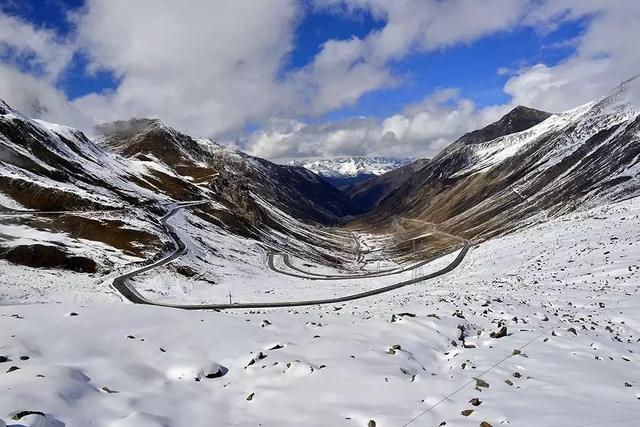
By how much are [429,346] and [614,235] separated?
4407 cm

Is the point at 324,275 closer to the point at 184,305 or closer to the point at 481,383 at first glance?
the point at 184,305

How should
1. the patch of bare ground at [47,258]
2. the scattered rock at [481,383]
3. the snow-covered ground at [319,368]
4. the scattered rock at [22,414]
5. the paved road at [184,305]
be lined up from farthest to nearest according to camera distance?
the patch of bare ground at [47,258] → the paved road at [184,305] → the scattered rock at [481,383] → the snow-covered ground at [319,368] → the scattered rock at [22,414]

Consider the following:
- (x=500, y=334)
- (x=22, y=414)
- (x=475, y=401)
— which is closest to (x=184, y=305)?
(x=500, y=334)

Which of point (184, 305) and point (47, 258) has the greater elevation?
point (47, 258)

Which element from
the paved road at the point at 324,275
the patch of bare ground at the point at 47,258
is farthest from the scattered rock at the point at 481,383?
the paved road at the point at 324,275

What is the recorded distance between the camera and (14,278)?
5703 cm

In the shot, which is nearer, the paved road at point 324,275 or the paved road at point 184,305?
the paved road at point 184,305

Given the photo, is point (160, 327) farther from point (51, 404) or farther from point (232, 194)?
point (232, 194)

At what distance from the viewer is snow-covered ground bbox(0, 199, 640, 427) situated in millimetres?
10727

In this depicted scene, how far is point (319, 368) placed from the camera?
13711 millimetres

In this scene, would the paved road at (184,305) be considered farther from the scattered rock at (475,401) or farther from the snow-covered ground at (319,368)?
the scattered rock at (475,401)

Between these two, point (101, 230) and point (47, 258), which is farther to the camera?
point (101, 230)

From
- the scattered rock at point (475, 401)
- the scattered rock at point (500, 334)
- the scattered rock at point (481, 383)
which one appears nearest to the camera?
the scattered rock at point (475, 401)

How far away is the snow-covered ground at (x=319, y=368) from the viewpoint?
10727 mm
